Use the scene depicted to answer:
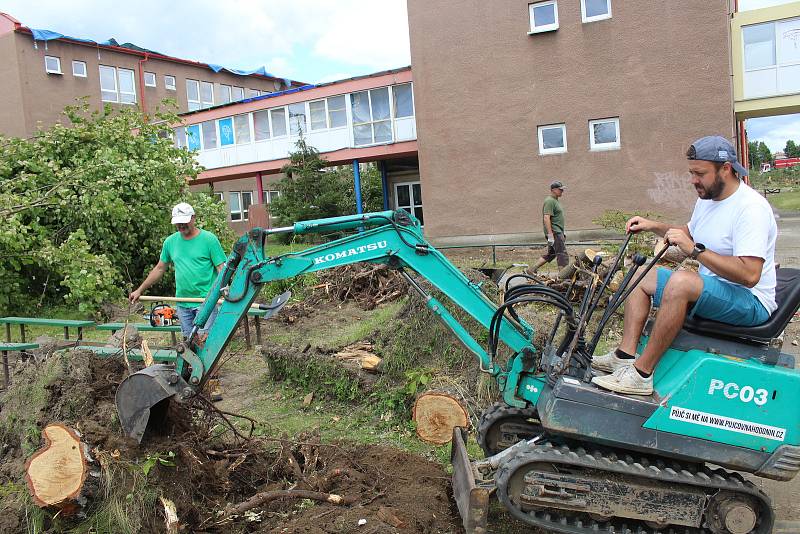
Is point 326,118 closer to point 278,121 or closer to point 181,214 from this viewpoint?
point 278,121

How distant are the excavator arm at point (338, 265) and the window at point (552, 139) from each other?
51.1ft

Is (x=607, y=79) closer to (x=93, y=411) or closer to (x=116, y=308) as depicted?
(x=116, y=308)

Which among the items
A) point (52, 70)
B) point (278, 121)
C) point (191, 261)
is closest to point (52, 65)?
point (52, 70)

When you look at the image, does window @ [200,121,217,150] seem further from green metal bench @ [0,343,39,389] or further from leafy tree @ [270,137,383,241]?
green metal bench @ [0,343,39,389]

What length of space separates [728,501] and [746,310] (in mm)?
1128

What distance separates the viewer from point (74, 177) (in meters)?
11.4

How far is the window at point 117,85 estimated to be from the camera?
3244 centimetres

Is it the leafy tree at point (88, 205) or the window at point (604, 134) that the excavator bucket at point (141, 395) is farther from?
the window at point (604, 134)

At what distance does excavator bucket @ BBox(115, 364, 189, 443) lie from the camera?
4.03 meters

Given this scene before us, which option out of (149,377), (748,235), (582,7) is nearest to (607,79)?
(582,7)

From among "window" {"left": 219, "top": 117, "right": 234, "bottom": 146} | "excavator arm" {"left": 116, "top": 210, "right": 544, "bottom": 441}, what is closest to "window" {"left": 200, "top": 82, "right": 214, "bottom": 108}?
"window" {"left": 219, "top": 117, "right": 234, "bottom": 146}

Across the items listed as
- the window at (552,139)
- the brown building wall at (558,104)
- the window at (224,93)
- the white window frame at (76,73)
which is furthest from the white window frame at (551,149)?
the window at (224,93)

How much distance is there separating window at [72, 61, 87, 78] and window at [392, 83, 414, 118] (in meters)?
18.5

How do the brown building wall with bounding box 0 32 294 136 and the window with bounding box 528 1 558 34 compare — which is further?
the brown building wall with bounding box 0 32 294 136
